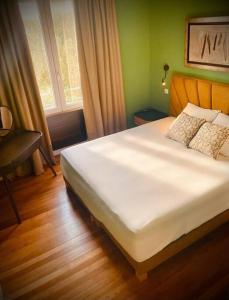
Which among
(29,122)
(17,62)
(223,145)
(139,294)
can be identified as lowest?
(139,294)

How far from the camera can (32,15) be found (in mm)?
2832

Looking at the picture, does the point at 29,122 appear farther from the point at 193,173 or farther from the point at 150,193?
the point at 193,173

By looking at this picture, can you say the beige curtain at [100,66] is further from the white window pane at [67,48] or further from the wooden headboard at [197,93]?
the wooden headboard at [197,93]

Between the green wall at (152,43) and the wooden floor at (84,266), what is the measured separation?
2.05 meters

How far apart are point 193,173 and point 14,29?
8.17 feet

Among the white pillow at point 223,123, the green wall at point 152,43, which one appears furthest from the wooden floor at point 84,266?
the green wall at point 152,43

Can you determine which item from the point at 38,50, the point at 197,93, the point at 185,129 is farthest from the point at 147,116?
the point at 38,50

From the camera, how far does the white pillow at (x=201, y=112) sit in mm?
2740

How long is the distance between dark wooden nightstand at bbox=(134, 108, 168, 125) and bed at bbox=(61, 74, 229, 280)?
0.86 meters

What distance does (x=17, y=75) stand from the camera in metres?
2.82

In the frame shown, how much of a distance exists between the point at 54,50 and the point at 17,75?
633mm

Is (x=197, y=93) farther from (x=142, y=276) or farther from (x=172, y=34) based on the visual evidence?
(x=142, y=276)

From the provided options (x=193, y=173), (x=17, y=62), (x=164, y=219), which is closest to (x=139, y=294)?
(x=164, y=219)

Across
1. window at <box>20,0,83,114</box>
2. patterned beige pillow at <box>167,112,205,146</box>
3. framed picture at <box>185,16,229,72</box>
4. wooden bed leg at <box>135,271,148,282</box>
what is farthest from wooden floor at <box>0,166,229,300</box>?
framed picture at <box>185,16,229,72</box>
